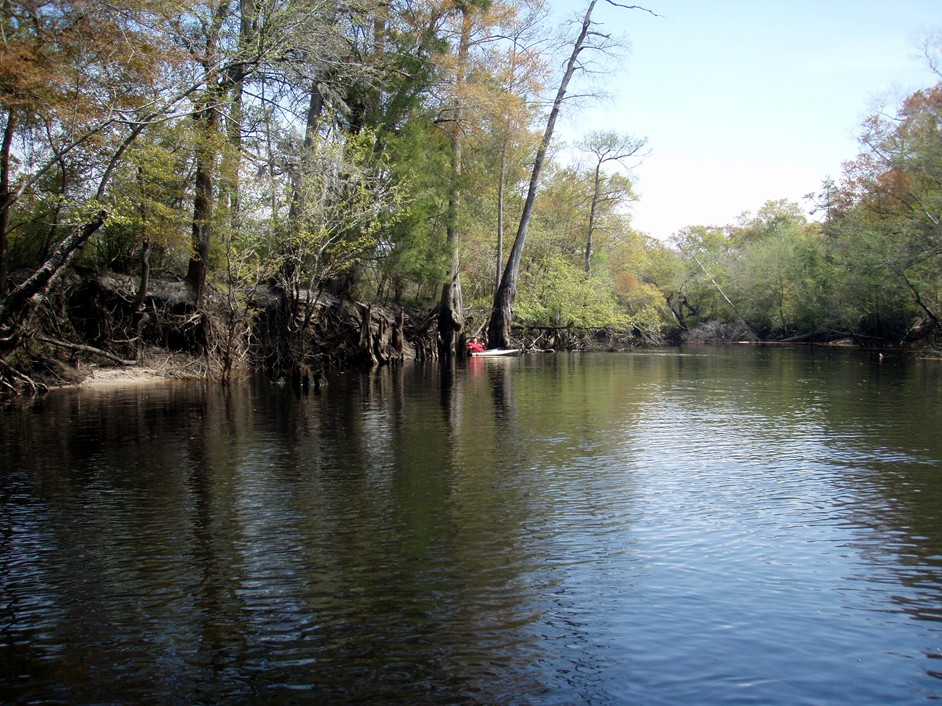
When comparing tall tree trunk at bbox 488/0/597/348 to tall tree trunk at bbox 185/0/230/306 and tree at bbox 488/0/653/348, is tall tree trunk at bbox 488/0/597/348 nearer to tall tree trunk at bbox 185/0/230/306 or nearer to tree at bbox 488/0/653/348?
tree at bbox 488/0/653/348

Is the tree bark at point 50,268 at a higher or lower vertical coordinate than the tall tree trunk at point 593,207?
lower

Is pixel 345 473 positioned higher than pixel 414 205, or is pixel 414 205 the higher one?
pixel 414 205

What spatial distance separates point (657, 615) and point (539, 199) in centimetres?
5412

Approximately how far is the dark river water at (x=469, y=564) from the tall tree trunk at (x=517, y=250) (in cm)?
2768

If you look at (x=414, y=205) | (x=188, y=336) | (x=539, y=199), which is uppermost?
(x=539, y=199)

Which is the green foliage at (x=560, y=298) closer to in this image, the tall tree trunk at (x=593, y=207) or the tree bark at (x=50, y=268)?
the tall tree trunk at (x=593, y=207)

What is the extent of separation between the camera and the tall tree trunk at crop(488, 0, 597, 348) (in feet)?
138

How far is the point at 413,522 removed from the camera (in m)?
8.42

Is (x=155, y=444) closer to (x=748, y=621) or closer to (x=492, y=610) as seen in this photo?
(x=492, y=610)

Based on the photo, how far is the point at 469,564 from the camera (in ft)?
23.2

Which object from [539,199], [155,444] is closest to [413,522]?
[155,444]

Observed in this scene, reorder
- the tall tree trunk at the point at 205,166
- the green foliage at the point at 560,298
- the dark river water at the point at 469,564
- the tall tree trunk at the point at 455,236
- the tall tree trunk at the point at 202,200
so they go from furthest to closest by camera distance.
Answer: the green foliage at the point at 560,298 → the tall tree trunk at the point at 455,236 → the tall tree trunk at the point at 202,200 → the tall tree trunk at the point at 205,166 → the dark river water at the point at 469,564

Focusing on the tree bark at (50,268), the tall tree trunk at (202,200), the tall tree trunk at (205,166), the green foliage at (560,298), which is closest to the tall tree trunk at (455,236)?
the green foliage at (560,298)

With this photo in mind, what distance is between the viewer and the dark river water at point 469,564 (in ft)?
16.5
